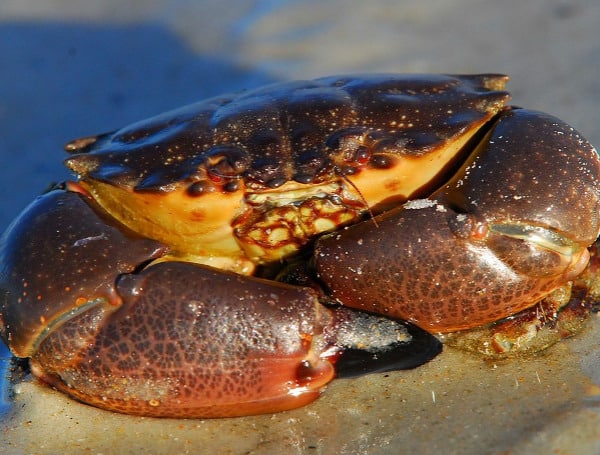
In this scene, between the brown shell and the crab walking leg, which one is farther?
the brown shell

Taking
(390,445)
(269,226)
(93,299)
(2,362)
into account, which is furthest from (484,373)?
(2,362)

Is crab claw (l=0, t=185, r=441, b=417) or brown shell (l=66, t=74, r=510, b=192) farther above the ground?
brown shell (l=66, t=74, r=510, b=192)

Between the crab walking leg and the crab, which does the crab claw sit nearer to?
the crab

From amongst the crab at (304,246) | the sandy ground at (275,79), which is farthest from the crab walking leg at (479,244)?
the sandy ground at (275,79)

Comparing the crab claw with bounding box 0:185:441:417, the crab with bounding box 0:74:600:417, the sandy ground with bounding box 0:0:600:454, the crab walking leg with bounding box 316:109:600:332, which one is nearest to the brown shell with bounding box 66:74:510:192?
the crab with bounding box 0:74:600:417

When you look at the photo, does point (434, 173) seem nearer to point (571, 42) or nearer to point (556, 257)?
point (556, 257)

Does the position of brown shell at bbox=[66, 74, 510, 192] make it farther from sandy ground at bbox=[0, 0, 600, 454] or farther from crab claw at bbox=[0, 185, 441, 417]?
sandy ground at bbox=[0, 0, 600, 454]

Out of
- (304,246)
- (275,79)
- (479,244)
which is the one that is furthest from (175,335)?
(275,79)

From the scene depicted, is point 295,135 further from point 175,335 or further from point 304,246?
point 175,335
